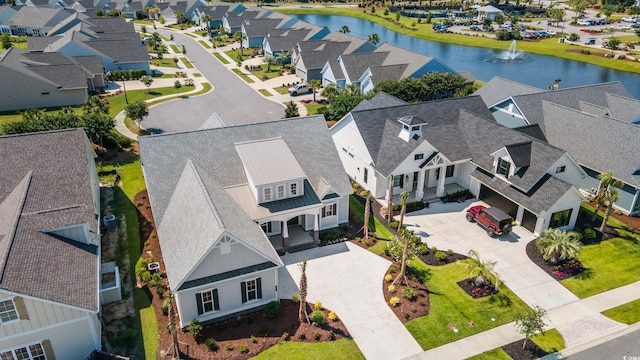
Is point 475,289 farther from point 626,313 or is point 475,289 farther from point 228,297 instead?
point 228,297

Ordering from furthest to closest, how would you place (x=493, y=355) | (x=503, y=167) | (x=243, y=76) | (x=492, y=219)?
(x=243, y=76), (x=503, y=167), (x=492, y=219), (x=493, y=355)

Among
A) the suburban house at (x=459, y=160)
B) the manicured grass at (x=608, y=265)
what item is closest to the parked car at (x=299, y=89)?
the suburban house at (x=459, y=160)

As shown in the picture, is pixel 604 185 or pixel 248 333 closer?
pixel 248 333

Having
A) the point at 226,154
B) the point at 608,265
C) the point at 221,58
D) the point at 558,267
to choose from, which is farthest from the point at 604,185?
the point at 221,58

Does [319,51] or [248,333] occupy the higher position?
[319,51]

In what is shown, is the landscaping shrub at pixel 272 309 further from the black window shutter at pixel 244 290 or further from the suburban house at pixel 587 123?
the suburban house at pixel 587 123

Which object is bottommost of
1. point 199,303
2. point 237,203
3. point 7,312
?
point 199,303

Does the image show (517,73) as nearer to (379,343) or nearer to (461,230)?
(461,230)

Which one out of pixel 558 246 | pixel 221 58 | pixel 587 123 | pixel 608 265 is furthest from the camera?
pixel 221 58
